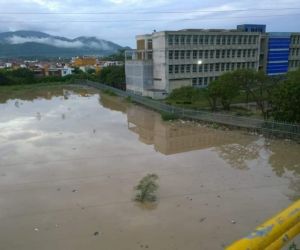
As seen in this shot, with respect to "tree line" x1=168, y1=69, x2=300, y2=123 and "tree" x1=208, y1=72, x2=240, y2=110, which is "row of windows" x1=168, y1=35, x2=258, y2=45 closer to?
"tree line" x1=168, y1=69, x2=300, y2=123

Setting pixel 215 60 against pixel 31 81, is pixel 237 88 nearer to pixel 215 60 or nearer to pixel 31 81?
pixel 215 60

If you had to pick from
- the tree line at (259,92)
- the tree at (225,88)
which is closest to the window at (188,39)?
the tree line at (259,92)

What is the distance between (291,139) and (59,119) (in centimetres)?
2080

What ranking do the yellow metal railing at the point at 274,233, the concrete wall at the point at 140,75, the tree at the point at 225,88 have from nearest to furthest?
the yellow metal railing at the point at 274,233
the tree at the point at 225,88
the concrete wall at the point at 140,75

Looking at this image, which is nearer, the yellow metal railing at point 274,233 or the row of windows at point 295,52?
the yellow metal railing at point 274,233

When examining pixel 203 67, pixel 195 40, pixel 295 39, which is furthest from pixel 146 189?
pixel 295 39

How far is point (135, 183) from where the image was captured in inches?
600

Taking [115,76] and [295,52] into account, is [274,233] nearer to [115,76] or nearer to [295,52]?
[115,76]

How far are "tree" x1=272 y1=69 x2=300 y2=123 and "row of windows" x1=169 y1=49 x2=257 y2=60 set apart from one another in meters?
21.2

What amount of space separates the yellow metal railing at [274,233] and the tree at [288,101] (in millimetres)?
20824

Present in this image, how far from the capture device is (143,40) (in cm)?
4734

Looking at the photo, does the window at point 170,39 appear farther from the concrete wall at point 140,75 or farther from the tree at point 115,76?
the tree at point 115,76

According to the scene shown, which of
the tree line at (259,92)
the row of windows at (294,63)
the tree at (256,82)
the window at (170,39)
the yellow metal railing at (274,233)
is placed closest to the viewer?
the yellow metal railing at (274,233)

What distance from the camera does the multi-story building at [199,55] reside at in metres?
42.8
